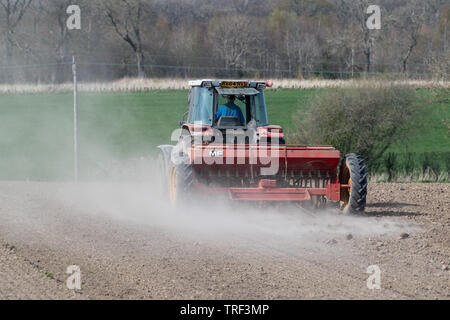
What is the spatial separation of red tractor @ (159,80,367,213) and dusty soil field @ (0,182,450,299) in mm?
422

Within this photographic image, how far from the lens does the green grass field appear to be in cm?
2577

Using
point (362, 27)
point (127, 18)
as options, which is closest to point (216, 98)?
point (362, 27)

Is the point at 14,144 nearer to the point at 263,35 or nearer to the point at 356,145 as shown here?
the point at 356,145

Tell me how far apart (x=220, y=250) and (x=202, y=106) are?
3688 mm

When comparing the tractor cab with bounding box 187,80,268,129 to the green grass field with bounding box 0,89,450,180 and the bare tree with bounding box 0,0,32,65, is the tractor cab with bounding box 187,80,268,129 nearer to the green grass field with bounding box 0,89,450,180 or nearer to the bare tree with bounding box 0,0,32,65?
the green grass field with bounding box 0,89,450,180

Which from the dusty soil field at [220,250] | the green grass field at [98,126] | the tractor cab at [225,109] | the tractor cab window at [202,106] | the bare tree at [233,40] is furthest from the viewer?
the bare tree at [233,40]

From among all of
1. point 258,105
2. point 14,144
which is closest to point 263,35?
point 14,144

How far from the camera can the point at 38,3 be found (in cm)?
4400

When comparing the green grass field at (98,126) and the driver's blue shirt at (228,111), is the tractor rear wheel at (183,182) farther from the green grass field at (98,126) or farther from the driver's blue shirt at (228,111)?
the green grass field at (98,126)

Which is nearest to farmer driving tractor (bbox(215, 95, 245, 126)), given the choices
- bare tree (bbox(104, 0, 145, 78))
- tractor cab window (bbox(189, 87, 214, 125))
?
tractor cab window (bbox(189, 87, 214, 125))

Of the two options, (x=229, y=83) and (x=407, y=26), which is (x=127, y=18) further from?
(x=229, y=83)

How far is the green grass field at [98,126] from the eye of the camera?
2577 cm

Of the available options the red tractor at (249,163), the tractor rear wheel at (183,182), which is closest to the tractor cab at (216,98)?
the red tractor at (249,163)

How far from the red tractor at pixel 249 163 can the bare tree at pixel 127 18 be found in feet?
105
